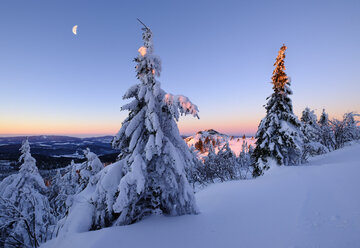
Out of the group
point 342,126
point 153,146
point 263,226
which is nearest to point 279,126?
point 263,226

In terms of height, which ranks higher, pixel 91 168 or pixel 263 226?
pixel 91 168

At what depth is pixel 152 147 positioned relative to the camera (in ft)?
18.4

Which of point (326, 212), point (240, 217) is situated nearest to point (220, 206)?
A: point (240, 217)

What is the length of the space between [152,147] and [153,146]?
0.17 feet

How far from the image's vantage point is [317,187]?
315 inches

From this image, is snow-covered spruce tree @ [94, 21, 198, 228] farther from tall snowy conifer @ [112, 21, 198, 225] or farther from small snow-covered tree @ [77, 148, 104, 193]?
small snow-covered tree @ [77, 148, 104, 193]

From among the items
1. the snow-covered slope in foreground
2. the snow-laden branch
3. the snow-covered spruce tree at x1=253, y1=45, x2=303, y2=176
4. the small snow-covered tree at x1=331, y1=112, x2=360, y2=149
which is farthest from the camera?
the small snow-covered tree at x1=331, y1=112, x2=360, y2=149

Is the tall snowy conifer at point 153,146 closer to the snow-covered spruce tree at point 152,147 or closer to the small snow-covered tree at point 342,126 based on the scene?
the snow-covered spruce tree at point 152,147

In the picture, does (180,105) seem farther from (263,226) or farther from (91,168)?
(91,168)

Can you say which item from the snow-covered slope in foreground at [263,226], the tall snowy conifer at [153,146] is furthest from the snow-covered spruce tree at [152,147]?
the snow-covered slope in foreground at [263,226]

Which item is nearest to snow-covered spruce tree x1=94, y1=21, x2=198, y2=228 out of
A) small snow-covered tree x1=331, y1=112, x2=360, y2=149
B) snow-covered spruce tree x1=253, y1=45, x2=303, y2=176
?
snow-covered spruce tree x1=253, y1=45, x2=303, y2=176

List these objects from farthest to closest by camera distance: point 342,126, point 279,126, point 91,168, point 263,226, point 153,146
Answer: point 342,126 → point 279,126 → point 91,168 → point 153,146 → point 263,226

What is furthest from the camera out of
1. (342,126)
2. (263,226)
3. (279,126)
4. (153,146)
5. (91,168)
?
(342,126)

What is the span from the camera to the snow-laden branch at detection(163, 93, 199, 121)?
5.45 m
